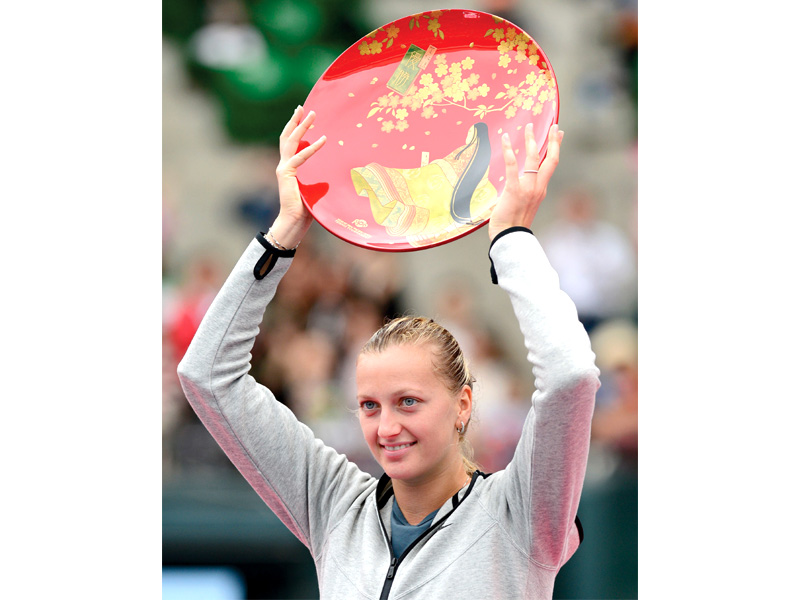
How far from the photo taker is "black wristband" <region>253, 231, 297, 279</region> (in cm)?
168

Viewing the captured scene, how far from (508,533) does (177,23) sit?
16.3ft

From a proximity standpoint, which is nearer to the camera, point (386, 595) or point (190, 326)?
point (386, 595)

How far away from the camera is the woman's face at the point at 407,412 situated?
60.7 inches

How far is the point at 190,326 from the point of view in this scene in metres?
4.63

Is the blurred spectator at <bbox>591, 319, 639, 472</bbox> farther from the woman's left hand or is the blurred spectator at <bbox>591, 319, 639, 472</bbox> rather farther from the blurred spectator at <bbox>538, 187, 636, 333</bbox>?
the woman's left hand

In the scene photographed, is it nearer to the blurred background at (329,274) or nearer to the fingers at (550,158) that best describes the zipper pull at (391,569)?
the fingers at (550,158)

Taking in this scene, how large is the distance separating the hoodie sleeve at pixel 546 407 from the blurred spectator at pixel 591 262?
10.2 ft

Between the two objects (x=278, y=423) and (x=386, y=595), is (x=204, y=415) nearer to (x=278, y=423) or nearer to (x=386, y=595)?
(x=278, y=423)

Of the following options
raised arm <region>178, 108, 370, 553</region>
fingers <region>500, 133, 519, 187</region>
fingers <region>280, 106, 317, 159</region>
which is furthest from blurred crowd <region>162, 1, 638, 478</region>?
fingers <region>500, 133, 519, 187</region>

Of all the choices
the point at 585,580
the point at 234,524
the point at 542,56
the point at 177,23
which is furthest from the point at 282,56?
the point at 542,56

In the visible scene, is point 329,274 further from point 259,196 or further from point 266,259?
point 266,259

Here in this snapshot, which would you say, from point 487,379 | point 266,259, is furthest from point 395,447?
point 487,379

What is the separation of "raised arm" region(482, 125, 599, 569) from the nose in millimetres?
209

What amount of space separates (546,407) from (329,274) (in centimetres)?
360
